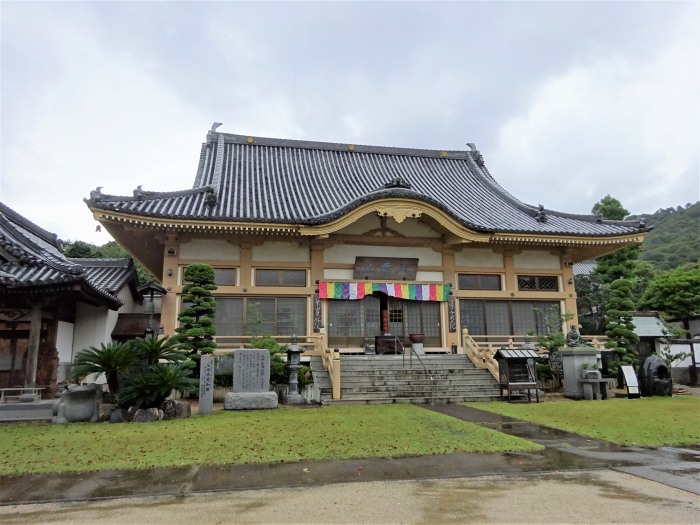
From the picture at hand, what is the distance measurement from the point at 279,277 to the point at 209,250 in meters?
2.87

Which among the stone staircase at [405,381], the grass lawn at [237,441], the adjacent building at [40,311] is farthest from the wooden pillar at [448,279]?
the adjacent building at [40,311]

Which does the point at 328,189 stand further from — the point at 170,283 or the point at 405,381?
the point at 405,381

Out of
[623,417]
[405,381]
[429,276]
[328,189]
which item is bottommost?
[623,417]

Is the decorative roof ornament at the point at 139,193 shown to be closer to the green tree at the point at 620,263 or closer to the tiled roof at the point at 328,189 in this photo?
the tiled roof at the point at 328,189

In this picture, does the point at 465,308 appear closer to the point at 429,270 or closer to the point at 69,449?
the point at 429,270

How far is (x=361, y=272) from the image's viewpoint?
60.6 feet

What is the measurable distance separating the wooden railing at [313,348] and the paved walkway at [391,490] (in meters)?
7.06

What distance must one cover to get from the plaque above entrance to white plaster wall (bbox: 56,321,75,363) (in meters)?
10.2

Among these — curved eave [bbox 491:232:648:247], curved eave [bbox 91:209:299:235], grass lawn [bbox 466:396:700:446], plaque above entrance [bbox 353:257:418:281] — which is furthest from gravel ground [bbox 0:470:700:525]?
curved eave [bbox 491:232:648:247]

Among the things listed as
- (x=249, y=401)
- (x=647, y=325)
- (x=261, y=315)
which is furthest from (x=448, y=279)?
(x=647, y=325)

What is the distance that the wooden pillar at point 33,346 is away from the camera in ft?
38.2

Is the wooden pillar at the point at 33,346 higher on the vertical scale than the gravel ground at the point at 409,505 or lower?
higher

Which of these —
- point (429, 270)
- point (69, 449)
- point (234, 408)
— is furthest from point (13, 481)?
point (429, 270)

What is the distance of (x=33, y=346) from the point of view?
1185 cm
